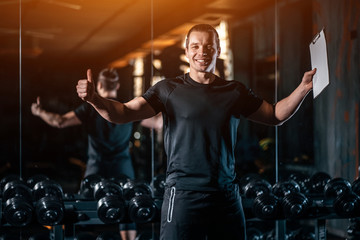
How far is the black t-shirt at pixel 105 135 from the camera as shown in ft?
13.0

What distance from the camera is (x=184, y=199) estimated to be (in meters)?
1.67

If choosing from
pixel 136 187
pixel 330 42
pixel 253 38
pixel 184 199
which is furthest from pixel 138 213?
pixel 253 38

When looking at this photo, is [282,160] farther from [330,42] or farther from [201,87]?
[201,87]

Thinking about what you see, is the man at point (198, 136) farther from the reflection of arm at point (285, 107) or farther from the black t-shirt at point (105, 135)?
the black t-shirt at point (105, 135)

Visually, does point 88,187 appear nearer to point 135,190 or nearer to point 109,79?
point 135,190

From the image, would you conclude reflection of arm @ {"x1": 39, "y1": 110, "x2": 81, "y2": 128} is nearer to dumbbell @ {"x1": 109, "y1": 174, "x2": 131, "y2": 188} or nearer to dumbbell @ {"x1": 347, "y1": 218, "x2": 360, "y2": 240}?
dumbbell @ {"x1": 109, "y1": 174, "x2": 131, "y2": 188}

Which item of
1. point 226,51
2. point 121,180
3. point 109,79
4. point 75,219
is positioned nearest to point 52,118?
point 109,79

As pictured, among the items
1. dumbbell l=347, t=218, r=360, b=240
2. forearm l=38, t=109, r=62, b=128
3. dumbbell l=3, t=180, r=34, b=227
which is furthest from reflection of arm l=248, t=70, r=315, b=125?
forearm l=38, t=109, r=62, b=128

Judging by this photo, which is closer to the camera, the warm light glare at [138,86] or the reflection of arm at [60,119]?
the reflection of arm at [60,119]

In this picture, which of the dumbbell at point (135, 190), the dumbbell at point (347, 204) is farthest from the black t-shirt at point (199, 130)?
the dumbbell at point (135, 190)

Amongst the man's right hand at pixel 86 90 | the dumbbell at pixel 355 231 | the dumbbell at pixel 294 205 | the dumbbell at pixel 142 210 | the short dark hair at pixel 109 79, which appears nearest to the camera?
the man's right hand at pixel 86 90

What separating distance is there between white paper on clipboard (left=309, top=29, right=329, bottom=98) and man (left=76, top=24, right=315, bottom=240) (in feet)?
0.90

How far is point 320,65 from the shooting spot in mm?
1771

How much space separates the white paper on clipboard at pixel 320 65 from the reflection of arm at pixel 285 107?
0.09 feet
